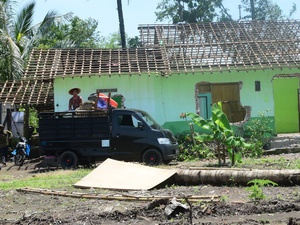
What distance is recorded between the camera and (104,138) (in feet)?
50.5

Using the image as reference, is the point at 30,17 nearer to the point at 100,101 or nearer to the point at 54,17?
the point at 54,17

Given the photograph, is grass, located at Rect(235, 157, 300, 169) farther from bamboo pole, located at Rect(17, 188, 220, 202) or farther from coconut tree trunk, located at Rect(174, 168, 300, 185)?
bamboo pole, located at Rect(17, 188, 220, 202)

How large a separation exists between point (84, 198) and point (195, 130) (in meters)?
10.5

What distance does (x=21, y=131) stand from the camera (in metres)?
21.3

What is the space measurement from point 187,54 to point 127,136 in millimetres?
6144

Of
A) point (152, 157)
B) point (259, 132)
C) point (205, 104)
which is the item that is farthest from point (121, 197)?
point (205, 104)

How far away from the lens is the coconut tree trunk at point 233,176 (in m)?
9.77

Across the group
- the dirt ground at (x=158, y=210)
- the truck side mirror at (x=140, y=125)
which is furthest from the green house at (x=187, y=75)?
the dirt ground at (x=158, y=210)

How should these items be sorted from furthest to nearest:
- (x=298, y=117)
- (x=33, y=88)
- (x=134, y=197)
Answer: (x=33, y=88)
(x=298, y=117)
(x=134, y=197)

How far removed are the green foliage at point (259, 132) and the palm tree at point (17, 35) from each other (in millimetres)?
11677

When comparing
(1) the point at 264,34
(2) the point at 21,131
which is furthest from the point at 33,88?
(1) the point at 264,34

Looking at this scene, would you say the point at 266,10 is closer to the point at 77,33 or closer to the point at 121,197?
the point at 77,33

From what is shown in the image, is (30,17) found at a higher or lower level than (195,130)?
higher

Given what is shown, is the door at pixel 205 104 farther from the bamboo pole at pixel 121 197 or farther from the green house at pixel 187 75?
the bamboo pole at pixel 121 197
